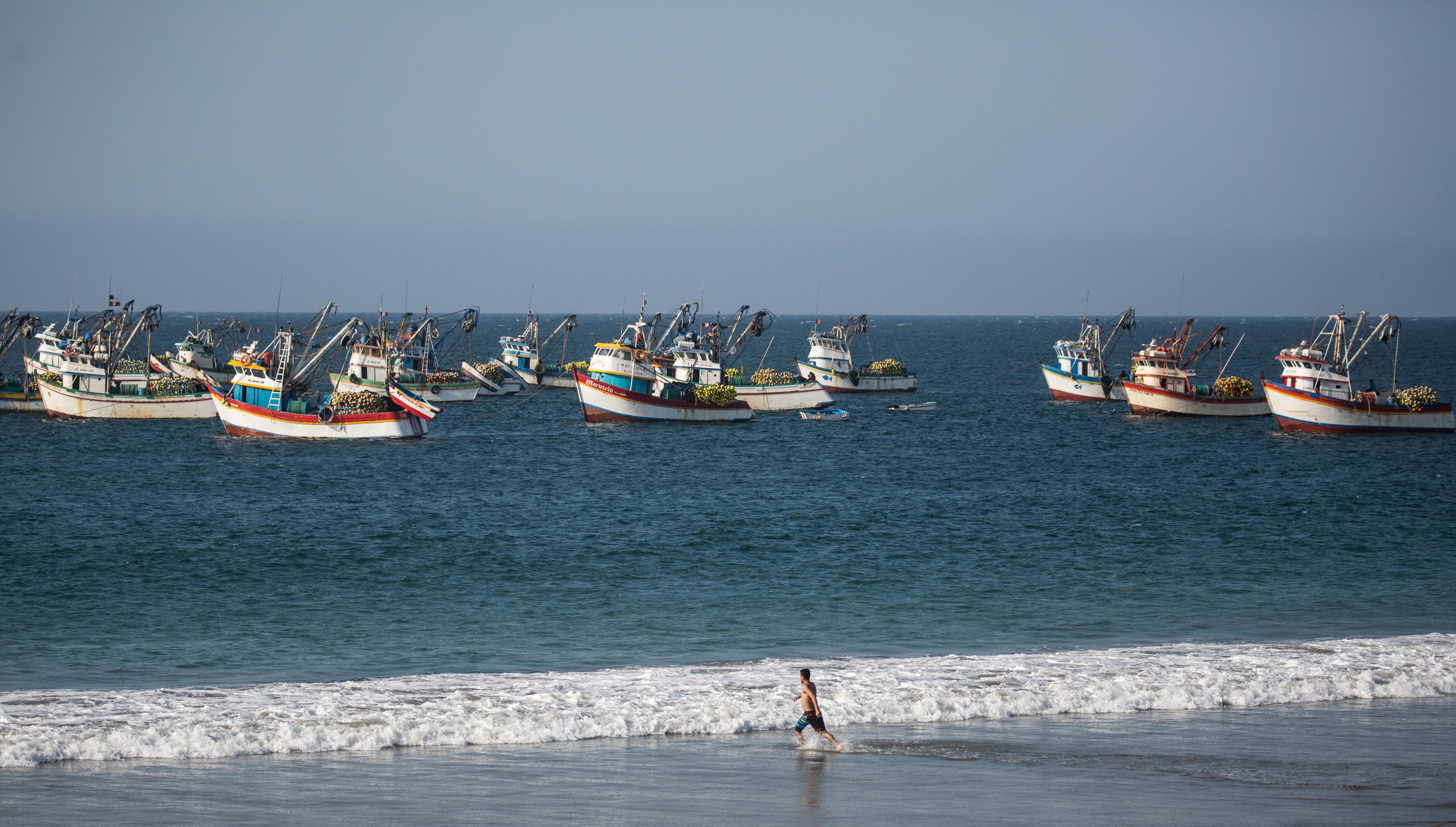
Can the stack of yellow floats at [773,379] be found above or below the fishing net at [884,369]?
below

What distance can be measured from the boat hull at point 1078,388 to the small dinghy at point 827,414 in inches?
704

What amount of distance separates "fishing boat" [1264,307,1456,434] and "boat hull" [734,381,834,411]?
27.5 meters

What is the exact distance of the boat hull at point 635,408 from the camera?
70688mm

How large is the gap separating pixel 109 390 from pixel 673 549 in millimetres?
48594

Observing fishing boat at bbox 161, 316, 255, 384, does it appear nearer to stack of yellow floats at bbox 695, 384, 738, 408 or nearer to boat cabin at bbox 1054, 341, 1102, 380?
stack of yellow floats at bbox 695, 384, 738, 408

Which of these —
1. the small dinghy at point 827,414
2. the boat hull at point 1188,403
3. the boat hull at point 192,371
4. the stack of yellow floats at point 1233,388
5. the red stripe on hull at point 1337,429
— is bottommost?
the boat hull at point 192,371

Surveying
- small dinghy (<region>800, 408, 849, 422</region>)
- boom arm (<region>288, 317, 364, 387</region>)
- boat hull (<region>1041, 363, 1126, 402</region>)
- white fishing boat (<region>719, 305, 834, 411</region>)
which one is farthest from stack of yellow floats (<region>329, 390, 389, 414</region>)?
boat hull (<region>1041, 363, 1126, 402</region>)

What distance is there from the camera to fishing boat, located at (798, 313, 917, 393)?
318 feet

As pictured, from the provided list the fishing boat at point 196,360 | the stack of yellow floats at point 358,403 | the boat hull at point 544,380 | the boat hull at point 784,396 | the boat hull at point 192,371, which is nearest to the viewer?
the stack of yellow floats at point 358,403

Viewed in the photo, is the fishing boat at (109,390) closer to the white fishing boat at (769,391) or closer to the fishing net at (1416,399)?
the white fishing boat at (769,391)

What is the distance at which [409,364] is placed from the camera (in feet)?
286

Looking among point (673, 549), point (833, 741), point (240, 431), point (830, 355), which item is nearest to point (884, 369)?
point (830, 355)

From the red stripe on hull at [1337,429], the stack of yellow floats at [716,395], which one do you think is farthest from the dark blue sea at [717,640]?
the stack of yellow floats at [716,395]

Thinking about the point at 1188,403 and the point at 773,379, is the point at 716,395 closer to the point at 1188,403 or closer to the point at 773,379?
the point at 773,379
